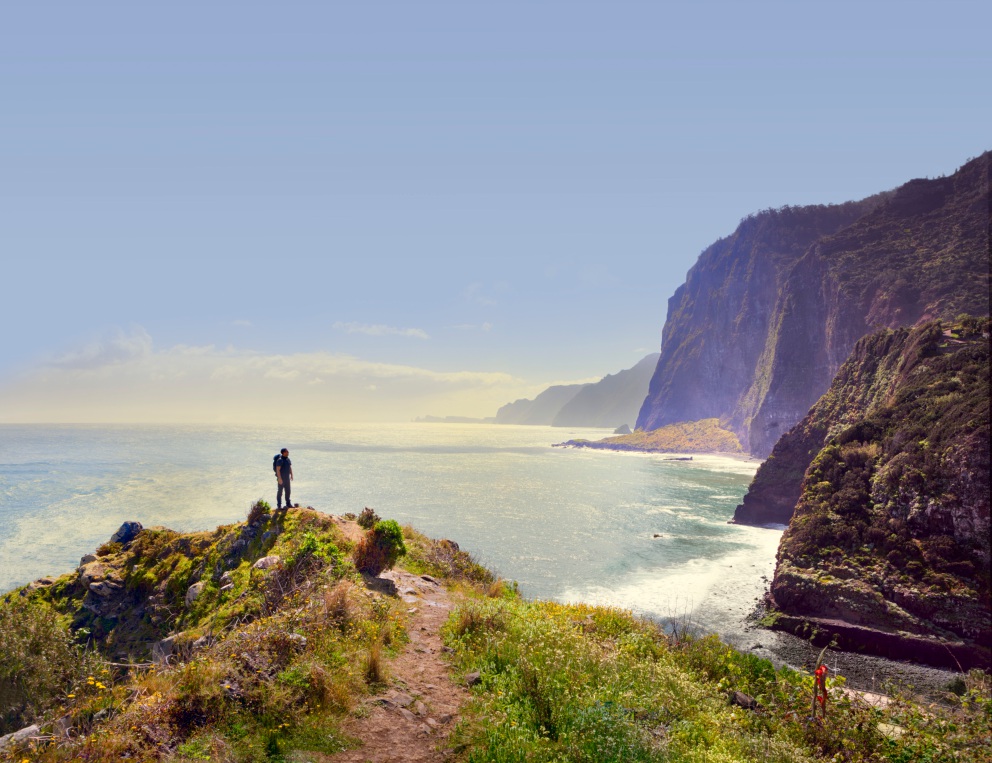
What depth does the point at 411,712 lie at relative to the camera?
8.48 meters

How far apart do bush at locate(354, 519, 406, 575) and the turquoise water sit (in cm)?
1915

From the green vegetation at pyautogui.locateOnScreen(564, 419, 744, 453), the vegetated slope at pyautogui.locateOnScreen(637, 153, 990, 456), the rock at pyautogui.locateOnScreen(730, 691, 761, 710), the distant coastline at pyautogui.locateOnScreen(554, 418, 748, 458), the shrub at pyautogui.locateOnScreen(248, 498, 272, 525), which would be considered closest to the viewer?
the rock at pyautogui.locateOnScreen(730, 691, 761, 710)

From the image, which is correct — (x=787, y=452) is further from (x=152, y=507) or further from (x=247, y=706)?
(x=152, y=507)

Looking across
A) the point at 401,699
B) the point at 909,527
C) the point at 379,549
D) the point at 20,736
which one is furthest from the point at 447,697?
the point at 909,527

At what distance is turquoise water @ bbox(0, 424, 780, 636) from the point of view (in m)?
37.0

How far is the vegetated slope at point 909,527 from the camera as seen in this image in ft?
82.0

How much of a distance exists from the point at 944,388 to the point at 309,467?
102758 millimetres

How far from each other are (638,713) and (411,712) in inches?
151

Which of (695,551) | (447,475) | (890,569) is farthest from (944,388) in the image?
(447,475)

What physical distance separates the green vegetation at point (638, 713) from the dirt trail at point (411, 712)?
0.43 m

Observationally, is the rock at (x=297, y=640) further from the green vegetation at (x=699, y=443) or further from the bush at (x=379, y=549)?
the green vegetation at (x=699, y=443)

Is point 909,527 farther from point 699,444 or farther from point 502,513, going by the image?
point 699,444

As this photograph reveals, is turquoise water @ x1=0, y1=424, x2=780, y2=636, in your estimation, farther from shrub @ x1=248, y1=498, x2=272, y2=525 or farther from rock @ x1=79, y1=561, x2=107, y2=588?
rock @ x1=79, y1=561, x2=107, y2=588

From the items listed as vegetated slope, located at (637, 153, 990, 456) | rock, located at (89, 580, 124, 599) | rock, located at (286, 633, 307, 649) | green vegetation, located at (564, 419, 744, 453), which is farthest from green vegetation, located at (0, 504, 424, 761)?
green vegetation, located at (564, 419, 744, 453)
